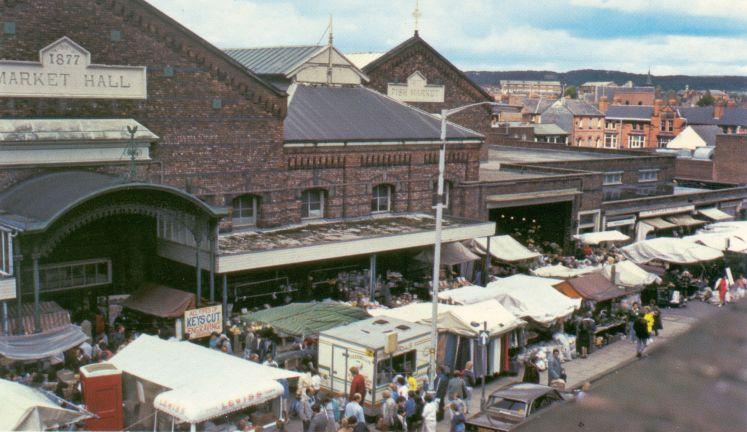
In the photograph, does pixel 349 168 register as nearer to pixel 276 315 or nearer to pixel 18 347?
pixel 276 315

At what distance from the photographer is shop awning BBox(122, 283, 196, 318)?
2391cm

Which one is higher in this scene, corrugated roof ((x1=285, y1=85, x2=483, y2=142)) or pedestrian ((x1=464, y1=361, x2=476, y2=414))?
corrugated roof ((x1=285, y1=85, x2=483, y2=142))

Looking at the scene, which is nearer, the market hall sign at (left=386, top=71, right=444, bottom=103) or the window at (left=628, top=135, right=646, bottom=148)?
the market hall sign at (left=386, top=71, right=444, bottom=103)

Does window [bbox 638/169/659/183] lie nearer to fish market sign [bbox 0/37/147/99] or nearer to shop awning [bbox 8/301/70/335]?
fish market sign [bbox 0/37/147/99]

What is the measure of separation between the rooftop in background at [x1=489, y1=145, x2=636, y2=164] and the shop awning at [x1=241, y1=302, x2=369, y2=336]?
35.2 meters

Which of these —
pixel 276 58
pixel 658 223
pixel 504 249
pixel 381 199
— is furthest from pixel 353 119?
pixel 658 223

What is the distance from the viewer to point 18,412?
14.9m

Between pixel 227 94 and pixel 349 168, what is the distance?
6.81 metres

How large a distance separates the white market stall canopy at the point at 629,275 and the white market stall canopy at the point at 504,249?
424cm

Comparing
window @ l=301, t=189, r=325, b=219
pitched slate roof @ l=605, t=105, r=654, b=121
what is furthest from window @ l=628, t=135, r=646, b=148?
window @ l=301, t=189, r=325, b=219

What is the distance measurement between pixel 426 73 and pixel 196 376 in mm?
32142

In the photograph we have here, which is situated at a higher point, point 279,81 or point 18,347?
point 279,81

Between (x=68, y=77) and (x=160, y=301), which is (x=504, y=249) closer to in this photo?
(x=160, y=301)

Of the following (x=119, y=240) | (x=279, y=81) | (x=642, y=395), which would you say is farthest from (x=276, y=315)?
(x=642, y=395)
